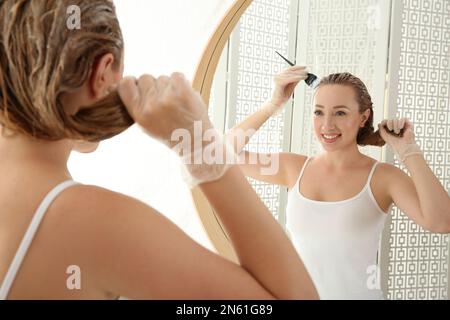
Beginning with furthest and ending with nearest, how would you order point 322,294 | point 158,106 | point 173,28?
point 173,28
point 322,294
point 158,106

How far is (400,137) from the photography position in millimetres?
643

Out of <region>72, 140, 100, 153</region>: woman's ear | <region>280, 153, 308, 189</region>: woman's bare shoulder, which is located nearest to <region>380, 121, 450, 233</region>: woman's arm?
<region>280, 153, 308, 189</region>: woman's bare shoulder

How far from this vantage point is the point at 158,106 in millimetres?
318

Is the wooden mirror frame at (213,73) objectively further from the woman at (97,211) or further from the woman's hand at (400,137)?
the woman at (97,211)

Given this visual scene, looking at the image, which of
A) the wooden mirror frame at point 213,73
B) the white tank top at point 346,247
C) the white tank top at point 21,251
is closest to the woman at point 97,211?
the white tank top at point 21,251

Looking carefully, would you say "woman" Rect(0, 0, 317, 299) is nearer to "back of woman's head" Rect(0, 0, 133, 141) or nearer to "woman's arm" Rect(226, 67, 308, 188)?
"back of woman's head" Rect(0, 0, 133, 141)

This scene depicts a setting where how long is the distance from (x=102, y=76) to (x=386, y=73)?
415mm

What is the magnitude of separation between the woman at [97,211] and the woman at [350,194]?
11.2 inches

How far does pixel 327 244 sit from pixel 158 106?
365mm

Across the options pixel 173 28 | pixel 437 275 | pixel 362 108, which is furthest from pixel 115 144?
pixel 437 275

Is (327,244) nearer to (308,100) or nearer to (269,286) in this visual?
(308,100)

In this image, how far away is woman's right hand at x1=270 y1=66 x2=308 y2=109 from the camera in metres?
0.68

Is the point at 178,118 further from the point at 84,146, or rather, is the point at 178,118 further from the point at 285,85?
the point at 285,85

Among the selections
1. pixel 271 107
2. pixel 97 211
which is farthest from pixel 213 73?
pixel 97 211
